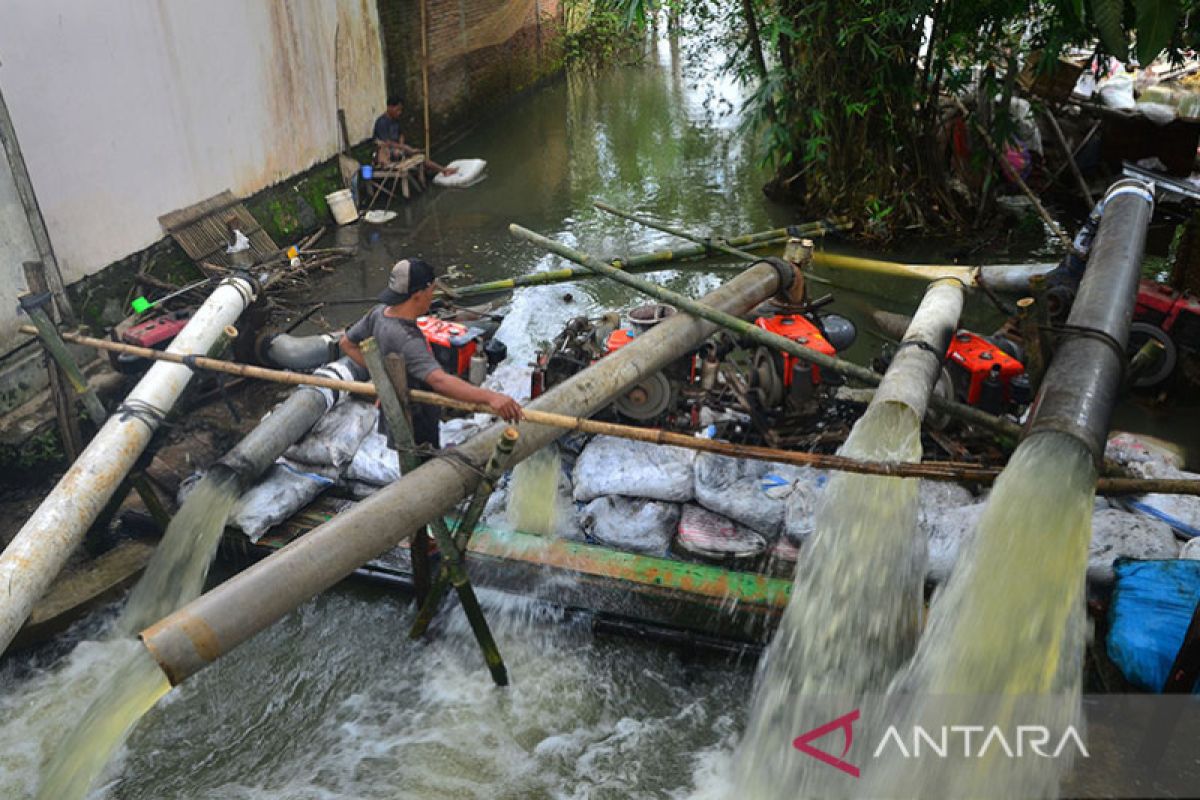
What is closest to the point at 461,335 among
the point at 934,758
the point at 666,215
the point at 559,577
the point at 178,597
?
the point at 559,577

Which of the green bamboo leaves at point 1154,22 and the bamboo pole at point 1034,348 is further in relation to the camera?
the bamboo pole at point 1034,348

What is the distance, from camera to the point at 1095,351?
4.03 metres

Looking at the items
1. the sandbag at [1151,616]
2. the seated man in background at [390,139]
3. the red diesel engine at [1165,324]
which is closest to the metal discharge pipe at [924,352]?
the sandbag at [1151,616]

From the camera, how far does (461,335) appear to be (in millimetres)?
6285

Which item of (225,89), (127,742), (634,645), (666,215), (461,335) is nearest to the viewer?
(127,742)

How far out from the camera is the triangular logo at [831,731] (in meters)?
4.02

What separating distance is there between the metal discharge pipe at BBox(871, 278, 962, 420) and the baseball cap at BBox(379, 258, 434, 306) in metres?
2.52

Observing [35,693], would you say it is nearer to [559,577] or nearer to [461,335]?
[559,577]

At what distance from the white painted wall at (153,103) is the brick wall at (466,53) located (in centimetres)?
158

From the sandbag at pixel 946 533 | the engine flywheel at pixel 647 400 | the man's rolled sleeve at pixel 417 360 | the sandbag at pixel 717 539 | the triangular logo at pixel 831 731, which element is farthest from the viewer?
the engine flywheel at pixel 647 400

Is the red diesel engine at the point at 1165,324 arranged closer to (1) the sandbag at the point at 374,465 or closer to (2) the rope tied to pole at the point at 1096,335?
(2) the rope tied to pole at the point at 1096,335

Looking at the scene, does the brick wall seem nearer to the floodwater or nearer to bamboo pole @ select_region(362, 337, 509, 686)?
the floodwater

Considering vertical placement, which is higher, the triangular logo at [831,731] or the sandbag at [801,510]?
the sandbag at [801,510]

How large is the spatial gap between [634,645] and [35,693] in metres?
3.35
